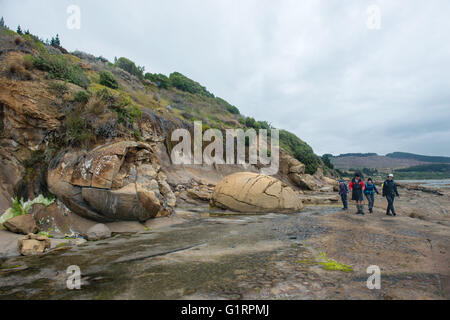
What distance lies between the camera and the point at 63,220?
5.92 m

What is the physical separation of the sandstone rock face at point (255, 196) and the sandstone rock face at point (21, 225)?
246 inches

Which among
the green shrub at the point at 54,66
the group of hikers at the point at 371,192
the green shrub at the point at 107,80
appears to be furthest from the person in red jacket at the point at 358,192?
the green shrub at the point at 107,80

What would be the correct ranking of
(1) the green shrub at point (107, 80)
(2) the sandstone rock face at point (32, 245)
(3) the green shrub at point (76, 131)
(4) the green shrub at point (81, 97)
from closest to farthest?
(2) the sandstone rock face at point (32, 245), (3) the green shrub at point (76, 131), (4) the green shrub at point (81, 97), (1) the green shrub at point (107, 80)

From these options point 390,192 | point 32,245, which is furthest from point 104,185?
point 390,192

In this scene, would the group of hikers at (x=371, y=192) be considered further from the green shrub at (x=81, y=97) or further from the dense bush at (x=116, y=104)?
the green shrub at (x=81, y=97)

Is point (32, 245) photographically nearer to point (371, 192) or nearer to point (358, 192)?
point (358, 192)

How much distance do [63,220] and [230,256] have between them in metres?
4.96

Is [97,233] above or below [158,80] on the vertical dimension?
below

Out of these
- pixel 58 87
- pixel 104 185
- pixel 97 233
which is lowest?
pixel 97 233

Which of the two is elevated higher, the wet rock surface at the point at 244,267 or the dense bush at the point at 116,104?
the dense bush at the point at 116,104

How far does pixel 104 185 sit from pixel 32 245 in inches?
85.4

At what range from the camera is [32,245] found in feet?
13.3

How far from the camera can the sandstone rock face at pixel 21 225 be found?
16.1 feet
